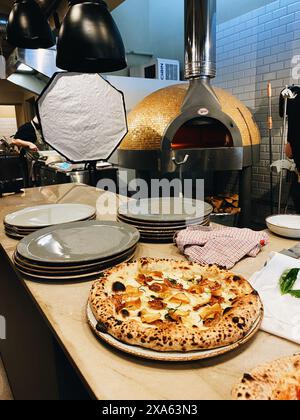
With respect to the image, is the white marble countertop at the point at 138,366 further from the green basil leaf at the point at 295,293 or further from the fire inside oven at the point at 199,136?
the fire inside oven at the point at 199,136

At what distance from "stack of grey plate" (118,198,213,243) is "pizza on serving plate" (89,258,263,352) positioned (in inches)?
11.3

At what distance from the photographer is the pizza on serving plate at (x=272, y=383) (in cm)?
51

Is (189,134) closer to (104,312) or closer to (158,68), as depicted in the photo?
(158,68)

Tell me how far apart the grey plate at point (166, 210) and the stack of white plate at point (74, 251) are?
0.34ft

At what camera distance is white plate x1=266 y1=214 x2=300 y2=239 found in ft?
4.13

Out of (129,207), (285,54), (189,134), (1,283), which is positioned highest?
(285,54)

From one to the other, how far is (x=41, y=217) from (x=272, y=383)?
123 centimetres

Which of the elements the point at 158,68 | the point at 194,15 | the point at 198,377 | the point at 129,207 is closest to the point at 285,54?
the point at 194,15

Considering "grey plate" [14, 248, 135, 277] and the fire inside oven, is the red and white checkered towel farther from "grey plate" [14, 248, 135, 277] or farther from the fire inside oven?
the fire inside oven

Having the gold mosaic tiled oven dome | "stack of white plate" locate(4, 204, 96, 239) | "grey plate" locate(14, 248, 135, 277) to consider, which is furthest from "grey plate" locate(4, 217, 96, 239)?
the gold mosaic tiled oven dome

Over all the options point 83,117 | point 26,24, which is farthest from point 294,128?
point 26,24

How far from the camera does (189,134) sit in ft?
12.3
